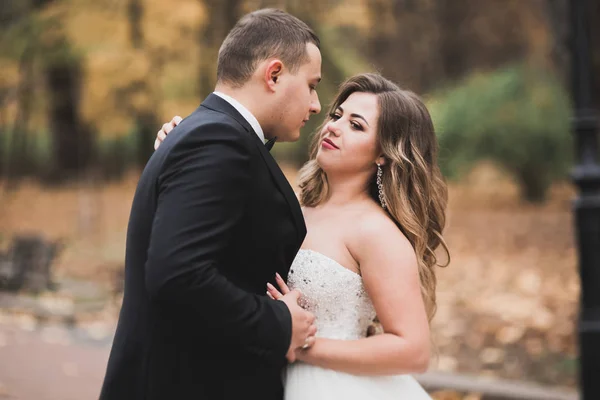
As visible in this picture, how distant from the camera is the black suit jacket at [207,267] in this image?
1.98 m

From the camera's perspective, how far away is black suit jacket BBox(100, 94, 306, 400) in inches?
78.0

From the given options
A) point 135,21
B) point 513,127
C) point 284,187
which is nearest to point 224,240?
point 284,187

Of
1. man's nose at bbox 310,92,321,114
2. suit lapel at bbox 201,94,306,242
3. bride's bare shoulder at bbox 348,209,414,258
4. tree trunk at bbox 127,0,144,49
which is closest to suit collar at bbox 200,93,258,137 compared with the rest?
suit lapel at bbox 201,94,306,242

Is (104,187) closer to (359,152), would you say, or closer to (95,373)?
(95,373)

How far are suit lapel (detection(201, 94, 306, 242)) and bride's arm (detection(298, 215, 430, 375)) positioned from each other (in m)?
0.40

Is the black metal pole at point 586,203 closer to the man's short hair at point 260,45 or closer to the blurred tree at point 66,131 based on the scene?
the man's short hair at point 260,45

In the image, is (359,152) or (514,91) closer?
(359,152)

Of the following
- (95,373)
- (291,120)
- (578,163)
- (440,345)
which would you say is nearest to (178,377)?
(291,120)

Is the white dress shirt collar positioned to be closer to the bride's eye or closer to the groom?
the groom

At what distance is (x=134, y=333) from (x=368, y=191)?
1129 mm

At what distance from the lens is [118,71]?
10.3 meters

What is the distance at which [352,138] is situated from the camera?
109 inches

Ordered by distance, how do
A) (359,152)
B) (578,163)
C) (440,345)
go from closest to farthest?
(359,152) → (578,163) → (440,345)

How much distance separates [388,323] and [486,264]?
1012 cm
